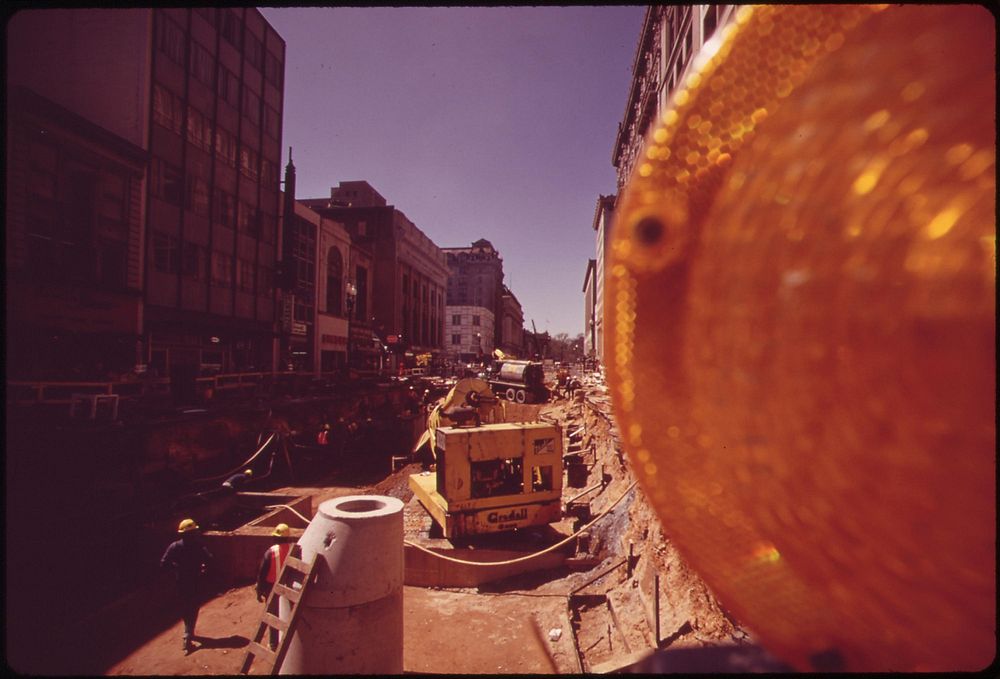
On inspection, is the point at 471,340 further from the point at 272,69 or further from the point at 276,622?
the point at 276,622

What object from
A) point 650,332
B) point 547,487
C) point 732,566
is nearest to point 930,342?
point 650,332

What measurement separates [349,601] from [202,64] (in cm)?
3614

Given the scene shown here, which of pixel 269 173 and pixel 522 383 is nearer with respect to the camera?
pixel 522 383

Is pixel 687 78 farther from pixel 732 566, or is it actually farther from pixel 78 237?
pixel 78 237

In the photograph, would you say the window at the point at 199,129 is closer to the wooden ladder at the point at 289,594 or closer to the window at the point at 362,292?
the window at the point at 362,292

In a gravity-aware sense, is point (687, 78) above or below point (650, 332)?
above

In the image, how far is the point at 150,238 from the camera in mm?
27109

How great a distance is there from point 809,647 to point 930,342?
1.59 ft

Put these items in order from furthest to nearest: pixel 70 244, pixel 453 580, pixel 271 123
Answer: pixel 271 123 → pixel 70 244 → pixel 453 580

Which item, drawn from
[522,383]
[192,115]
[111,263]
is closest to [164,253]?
[111,263]

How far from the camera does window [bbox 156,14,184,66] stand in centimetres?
2792

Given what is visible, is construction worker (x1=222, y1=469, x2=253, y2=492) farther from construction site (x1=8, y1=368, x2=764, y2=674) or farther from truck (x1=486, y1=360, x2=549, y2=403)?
truck (x1=486, y1=360, x2=549, y2=403)

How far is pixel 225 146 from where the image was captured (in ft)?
112

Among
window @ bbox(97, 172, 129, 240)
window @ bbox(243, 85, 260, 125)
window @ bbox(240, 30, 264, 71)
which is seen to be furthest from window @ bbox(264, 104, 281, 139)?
window @ bbox(97, 172, 129, 240)
